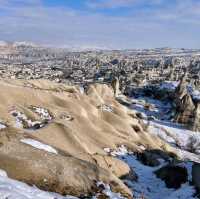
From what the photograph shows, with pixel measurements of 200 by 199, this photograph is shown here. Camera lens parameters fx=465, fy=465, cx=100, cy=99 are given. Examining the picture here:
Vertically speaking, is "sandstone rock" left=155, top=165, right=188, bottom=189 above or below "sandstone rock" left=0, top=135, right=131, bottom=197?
below

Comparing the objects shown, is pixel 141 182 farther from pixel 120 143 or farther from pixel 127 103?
pixel 127 103

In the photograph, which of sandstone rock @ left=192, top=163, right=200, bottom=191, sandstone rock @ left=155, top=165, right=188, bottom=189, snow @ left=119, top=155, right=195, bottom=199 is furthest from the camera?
sandstone rock @ left=155, top=165, right=188, bottom=189

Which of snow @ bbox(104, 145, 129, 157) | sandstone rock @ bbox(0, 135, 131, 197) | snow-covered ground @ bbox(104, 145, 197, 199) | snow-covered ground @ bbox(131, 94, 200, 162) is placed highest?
sandstone rock @ bbox(0, 135, 131, 197)

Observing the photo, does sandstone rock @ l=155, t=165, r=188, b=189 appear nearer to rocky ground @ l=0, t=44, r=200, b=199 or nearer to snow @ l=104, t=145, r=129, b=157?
rocky ground @ l=0, t=44, r=200, b=199

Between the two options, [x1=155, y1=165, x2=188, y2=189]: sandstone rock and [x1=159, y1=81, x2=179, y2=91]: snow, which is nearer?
[x1=155, y1=165, x2=188, y2=189]: sandstone rock

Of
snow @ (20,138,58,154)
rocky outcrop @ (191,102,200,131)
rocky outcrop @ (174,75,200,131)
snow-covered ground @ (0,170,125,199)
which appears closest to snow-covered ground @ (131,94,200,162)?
rocky outcrop @ (174,75,200,131)

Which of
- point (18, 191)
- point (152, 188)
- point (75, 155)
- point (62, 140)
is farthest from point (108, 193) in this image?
point (62, 140)

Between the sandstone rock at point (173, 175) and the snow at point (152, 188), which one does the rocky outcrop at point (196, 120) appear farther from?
the sandstone rock at point (173, 175)

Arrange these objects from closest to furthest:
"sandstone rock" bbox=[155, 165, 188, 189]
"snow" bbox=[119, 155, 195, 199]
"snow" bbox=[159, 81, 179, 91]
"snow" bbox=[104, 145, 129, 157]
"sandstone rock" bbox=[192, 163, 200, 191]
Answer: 1. "snow" bbox=[119, 155, 195, 199]
2. "sandstone rock" bbox=[192, 163, 200, 191]
3. "sandstone rock" bbox=[155, 165, 188, 189]
4. "snow" bbox=[104, 145, 129, 157]
5. "snow" bbox=[159, 81, 179, 91]
